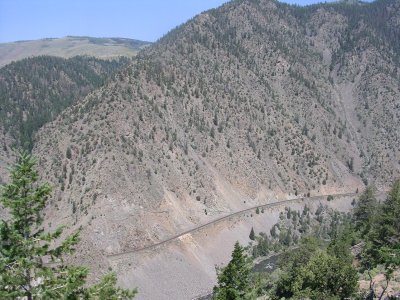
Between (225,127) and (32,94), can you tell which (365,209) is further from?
(32,94)

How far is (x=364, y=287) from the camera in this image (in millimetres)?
47625

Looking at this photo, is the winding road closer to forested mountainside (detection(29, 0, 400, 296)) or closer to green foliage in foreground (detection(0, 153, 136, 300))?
forested mountainside (detection(29, 0, 400, 296))

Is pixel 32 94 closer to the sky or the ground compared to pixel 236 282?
closer to the sky

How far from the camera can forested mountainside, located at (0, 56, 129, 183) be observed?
425 feet

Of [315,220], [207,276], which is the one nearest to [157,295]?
[207,276]

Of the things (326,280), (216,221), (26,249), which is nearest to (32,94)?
(216,221)

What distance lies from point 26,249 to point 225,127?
102 metres

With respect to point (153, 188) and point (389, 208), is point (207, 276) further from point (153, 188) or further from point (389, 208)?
point (389, 208)

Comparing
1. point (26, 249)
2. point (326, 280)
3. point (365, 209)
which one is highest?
point (26, 249)

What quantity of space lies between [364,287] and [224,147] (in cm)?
6829

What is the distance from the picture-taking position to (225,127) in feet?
390

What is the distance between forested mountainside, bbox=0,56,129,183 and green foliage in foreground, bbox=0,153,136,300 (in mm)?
101232

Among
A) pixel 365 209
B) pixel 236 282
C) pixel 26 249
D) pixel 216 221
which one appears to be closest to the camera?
pixel 26 249

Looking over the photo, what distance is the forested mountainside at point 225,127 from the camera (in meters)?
88.8
